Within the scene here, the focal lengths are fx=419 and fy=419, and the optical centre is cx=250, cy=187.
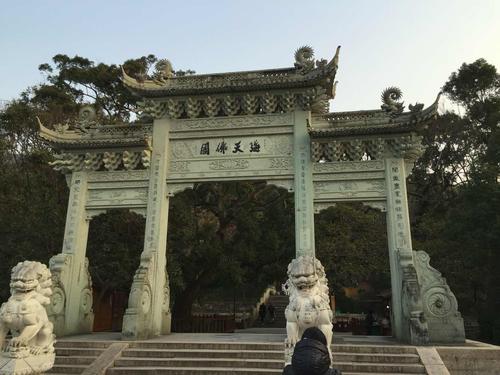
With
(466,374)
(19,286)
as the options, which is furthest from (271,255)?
(19,286)

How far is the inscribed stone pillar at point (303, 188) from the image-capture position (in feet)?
30.1

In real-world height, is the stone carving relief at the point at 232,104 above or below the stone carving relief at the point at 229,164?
above

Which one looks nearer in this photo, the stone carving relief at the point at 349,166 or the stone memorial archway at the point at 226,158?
the stone memorial archway at the point at 226,158

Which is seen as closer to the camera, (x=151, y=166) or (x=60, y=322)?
(x=60, y=322)

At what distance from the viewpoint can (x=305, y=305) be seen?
17.5 ft

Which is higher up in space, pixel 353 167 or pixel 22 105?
pixel 22 105

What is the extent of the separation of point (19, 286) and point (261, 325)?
1440 centimetres

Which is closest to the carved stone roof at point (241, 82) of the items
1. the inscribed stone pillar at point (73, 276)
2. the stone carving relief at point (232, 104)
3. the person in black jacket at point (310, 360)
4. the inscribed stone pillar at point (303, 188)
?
the stone carving relief at point (232, 104)

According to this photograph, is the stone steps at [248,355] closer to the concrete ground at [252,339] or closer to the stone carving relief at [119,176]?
the concrete ground at [252,339]

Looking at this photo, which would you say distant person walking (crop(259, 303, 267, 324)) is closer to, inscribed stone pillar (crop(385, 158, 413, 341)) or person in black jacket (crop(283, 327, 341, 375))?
inscribed stone pillar (crop(385, 158, 413, 341))

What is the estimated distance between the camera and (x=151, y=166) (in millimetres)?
10391

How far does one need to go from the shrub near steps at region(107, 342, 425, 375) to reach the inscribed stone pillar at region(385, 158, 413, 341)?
1.48m

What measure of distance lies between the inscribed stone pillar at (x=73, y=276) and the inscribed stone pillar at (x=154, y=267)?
1759mm

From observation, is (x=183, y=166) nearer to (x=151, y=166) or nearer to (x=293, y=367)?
(x=151, y=166)
